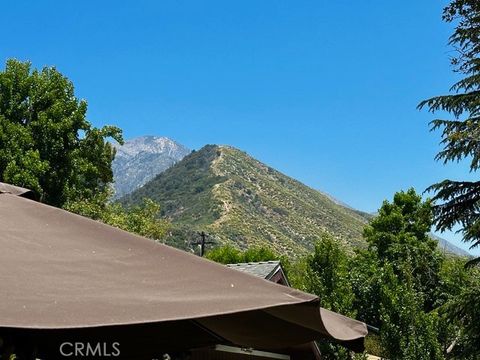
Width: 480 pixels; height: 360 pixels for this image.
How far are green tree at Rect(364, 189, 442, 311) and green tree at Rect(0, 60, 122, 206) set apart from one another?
20302mm

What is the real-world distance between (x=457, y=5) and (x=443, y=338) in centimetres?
1550

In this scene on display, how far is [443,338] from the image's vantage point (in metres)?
23.8

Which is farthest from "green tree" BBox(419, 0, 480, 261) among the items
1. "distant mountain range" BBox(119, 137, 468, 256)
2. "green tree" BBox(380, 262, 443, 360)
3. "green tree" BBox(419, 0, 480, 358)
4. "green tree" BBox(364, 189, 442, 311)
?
"distant mountain range" BBox(119, 137, 468, 256)

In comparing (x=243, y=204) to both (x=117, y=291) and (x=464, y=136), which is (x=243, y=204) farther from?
Result: (x=117, y=291)

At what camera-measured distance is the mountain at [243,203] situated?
94125 mm

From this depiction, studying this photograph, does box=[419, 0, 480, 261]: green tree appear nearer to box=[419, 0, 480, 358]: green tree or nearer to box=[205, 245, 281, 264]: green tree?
box=[419, 0, 480, 358]: green tree

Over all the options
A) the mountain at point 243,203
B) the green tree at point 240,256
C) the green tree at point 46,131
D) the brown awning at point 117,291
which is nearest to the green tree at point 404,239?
the green tree at point 240,256

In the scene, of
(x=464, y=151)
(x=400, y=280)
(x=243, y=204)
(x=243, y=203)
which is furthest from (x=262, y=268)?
(x=243, y=203)

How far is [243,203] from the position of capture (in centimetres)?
10500

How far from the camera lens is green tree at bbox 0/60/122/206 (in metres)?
22.0

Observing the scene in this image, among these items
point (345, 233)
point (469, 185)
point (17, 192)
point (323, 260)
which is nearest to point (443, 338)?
point (323, 260)

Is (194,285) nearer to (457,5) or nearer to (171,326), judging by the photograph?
(171,326)

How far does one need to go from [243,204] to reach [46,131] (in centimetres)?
8238

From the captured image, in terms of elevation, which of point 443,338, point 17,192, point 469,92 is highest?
point 469,92
